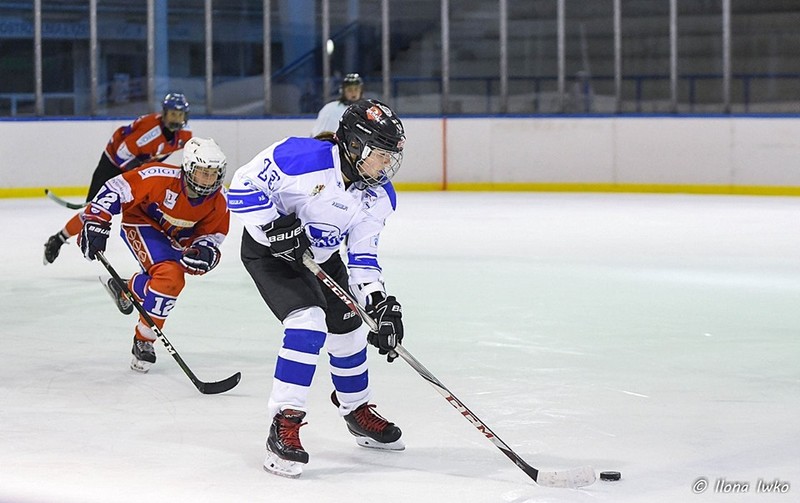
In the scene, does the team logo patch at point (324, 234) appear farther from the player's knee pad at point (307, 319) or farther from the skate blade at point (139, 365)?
the skate blade at point (139, 365)

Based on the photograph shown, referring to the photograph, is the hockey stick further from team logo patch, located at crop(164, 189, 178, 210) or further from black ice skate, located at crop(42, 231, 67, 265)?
black ice skate, located at crop(42, 231, 67, 265)

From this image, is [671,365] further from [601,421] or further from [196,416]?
[196,416]

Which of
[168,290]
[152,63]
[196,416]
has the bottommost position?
[196,416]

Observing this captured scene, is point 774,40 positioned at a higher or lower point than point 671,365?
higher

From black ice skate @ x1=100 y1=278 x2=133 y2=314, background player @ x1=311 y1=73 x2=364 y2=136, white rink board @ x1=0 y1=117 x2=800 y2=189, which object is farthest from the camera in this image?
white rink board @ x1=0 y1=117 x2=800 y2=189

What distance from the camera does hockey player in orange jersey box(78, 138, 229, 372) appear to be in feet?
13.9

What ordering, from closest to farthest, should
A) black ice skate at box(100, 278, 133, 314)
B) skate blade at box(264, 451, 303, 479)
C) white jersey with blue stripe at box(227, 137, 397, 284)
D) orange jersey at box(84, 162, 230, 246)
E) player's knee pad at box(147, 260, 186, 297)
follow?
skate blade at box(264, 451, 303, 479), white jersey with blue stripe at box(227, 137, 397, 284), player's knee pad at box(147, 260, 186, 297), orange jersey at box(84, 162, 230, 246), black ice skate at box(100, 278, 133, 314)

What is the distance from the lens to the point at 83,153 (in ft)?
40.0

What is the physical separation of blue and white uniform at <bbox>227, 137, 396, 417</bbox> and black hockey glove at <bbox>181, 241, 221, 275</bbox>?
42.4 inches

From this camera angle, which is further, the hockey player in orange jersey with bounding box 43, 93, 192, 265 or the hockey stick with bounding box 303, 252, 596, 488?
the hockey player in orange jersey with bounding box 43, 93, 192, 265

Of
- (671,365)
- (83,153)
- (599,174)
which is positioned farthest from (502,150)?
(671,365)

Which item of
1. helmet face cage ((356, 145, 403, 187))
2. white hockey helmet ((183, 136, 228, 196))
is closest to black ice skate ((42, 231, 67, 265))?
white hockey helmet ((183, 136, 228, 196))

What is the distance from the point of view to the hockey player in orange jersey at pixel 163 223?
4.25 m

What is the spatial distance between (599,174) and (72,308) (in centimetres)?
784
